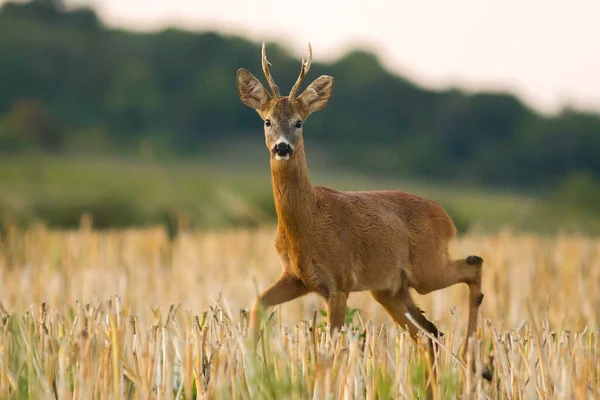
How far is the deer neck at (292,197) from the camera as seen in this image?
500 centimetres

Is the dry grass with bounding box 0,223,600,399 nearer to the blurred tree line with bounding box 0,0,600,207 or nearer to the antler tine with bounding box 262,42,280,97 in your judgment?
the antler tine with bounding box 262,42,280,97

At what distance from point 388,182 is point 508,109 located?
1067 centimetres

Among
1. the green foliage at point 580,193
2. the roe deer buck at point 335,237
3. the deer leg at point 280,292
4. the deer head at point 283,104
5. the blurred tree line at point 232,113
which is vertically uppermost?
the blurred tree line at point 232,113

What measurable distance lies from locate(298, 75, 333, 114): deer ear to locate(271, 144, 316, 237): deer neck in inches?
11.6

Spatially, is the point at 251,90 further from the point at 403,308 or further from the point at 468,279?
the point at 468,279

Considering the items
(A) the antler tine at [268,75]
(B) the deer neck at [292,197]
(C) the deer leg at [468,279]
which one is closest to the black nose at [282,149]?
(B) the deer neck at [292,197]

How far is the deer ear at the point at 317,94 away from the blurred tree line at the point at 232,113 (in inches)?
1205

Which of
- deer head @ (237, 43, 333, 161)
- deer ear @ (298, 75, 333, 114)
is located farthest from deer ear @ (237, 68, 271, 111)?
deer ear @ (298, 75, 333, 114)

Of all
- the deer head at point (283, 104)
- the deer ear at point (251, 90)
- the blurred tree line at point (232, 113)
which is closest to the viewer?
the deer head at point (283, 104)

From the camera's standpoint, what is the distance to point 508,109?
4672cm

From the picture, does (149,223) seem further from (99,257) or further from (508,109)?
(508,109)

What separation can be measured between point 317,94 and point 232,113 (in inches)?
1507

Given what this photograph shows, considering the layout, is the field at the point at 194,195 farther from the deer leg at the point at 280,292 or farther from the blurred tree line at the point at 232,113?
the deer leg at the point at 280,292

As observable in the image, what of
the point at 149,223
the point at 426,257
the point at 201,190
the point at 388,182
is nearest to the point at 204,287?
the point at 426,257
